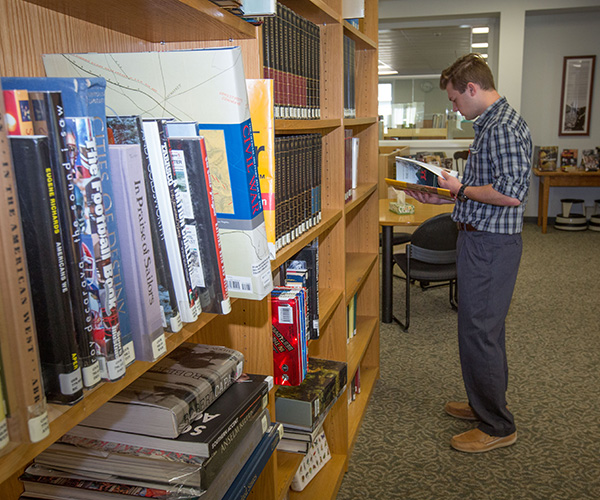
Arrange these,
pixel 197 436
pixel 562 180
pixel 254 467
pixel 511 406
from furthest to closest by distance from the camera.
Result: pixel 562 180
pixel 511 406
pixel 254 467
pixel 197 436

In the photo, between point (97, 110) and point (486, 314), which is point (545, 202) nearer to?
point (486, 314)

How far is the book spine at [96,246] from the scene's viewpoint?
1.94 ft

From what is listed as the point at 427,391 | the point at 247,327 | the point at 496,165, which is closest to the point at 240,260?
the point at 247,327

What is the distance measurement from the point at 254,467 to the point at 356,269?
5.30 feet

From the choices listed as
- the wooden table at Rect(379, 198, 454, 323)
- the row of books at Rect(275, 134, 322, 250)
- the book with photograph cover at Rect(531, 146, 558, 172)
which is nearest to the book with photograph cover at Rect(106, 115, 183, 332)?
the row of books at Rect(275, 134, 322, 250)

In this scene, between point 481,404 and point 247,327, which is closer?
point 247,327

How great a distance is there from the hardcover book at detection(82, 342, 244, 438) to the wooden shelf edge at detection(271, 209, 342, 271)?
11.9 inches

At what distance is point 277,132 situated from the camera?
5.47 feet

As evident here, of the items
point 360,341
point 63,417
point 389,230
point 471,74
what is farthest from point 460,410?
point 63,417

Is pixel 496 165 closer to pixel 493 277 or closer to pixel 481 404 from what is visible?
pixel 493 277

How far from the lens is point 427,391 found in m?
2.94

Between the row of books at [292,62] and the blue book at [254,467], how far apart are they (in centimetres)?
80

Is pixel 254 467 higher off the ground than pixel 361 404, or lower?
higher

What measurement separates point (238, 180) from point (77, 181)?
34 centimetres
